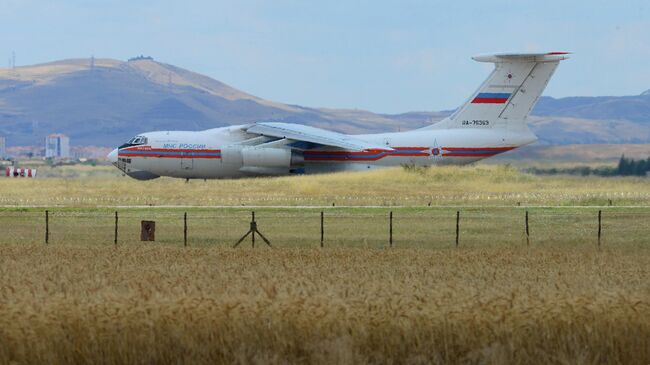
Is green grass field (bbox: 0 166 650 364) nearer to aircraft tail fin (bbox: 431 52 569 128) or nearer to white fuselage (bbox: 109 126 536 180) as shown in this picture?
white fuselage (bbox: 109 126 536 180)

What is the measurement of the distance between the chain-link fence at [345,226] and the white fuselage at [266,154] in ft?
35.4

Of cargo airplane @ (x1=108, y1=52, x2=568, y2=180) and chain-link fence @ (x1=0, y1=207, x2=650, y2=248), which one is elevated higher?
cargo airplane @ (x1=108, y1=52, x2=568, y2=180)

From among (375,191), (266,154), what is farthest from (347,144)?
(375,191)

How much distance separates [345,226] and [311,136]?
18.6 m

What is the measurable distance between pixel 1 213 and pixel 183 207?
7.39 metres

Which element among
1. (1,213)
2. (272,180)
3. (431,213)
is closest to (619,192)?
(431,213)

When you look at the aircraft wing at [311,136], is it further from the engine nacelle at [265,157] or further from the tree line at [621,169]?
the tree line at [621,169]

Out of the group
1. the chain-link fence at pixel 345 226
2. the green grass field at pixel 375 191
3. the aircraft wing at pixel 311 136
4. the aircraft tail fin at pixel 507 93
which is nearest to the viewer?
the chain-link fence at pixel 345 226

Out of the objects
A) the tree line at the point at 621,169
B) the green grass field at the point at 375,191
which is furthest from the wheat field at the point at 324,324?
the tree line at the point at 621,169

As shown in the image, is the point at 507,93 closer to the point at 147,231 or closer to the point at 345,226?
→ the point at 345,226

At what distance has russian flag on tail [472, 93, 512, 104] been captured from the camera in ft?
212

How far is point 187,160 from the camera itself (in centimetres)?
6206

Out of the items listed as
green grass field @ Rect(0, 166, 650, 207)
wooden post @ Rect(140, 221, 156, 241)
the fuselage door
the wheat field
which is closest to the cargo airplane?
the fuselage door

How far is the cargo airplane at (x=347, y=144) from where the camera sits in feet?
203
